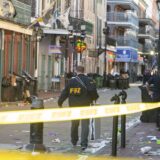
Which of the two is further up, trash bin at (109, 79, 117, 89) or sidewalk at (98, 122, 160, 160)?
trash bin at (109, 79, 117, 89)

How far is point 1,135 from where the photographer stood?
16.2 m

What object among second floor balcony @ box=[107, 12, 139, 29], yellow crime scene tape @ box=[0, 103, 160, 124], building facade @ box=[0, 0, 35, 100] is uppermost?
second floor balcony @ box=[107, 12, 139, 29]

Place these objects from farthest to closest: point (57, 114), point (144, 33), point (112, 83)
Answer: point (144, 33), point (112, 83), point (57, 114)

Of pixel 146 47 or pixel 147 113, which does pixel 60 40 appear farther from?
pixel 146 47

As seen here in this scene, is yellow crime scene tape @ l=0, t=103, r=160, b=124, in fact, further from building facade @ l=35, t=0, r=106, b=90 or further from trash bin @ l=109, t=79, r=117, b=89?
trash bin @ l=109, t=79, r=117, b=89

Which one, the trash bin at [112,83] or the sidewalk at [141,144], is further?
the trash bin at [112,83]

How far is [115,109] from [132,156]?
1.19 metres

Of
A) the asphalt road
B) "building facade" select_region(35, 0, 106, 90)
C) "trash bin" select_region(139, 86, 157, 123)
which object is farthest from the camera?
"building facade" select_region(35, 0, 106, 90)

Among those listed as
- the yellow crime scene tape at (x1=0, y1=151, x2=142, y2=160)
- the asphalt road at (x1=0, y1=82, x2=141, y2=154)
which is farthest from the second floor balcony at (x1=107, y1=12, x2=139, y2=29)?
the yellow crime scene tape at (x1=0, y1=151, x2=142, y2=160)

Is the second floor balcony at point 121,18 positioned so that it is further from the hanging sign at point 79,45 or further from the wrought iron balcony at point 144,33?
the hanging sign at point 79,45

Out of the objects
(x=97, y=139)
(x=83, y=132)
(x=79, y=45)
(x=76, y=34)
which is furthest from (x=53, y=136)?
(x=76, y=34)

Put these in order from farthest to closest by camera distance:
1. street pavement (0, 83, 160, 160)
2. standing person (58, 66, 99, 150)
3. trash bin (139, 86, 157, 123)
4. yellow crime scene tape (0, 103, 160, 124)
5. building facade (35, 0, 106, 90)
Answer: building facade (35, 0, 106, 90)
trash bin (139, 86, 157, 123)
standing person (58, 66, 99, 150)
street pavement (0, 83, 160, 160)
yellow crime scene tape (0, 103, 160, 124)

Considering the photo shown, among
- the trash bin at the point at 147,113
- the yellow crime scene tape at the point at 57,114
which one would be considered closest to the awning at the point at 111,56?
the trash bin at the point at 147,113

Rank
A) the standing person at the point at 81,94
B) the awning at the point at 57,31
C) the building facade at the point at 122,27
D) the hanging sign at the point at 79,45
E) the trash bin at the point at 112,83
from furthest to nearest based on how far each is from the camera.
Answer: the building facade at the point at 122,27, the trash bin at the point at 112,83, the hanging sign at the point at 79,45, the awning at the point at 57,31, the standing person at the point at 81,94
